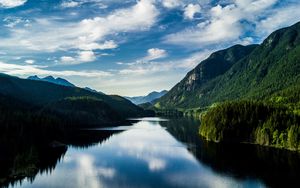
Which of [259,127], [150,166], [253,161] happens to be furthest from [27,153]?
[259,127]

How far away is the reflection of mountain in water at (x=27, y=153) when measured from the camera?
110 metres

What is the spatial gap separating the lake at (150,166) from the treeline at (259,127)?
30.9ft

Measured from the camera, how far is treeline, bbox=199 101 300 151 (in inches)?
6255

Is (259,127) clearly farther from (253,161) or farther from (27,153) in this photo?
(27,153)

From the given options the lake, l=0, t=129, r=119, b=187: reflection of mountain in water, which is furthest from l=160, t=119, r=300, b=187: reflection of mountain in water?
l=0, t=129, r=119, b=187: reflection of mountain in water

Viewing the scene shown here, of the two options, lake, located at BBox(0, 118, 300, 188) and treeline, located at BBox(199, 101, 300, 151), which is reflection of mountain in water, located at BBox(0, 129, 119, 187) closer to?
lake, located at BBox(0, 118, 300, 188)

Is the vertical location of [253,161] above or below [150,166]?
above

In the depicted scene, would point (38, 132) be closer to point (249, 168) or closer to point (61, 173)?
point (61, 173)

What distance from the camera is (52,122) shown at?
19750 cm

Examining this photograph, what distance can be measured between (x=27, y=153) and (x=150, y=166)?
50503 millimetres

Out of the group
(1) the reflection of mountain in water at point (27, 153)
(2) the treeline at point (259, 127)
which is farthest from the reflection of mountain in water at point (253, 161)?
(1) the reflection of mountain in water at point (27, 153)

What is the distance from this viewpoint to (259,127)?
178 metres

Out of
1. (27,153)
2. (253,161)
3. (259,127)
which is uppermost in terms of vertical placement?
(259,127)

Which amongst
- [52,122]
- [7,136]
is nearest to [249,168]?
[7,136]
